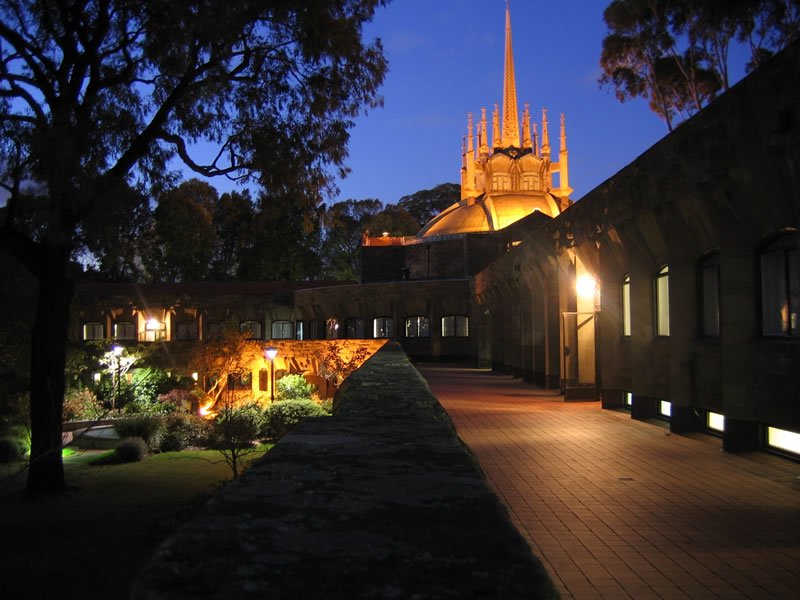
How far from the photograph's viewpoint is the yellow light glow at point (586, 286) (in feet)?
63.1

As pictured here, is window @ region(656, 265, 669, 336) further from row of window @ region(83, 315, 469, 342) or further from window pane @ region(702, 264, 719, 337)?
row of window @ region(83, 315, 469, 342)

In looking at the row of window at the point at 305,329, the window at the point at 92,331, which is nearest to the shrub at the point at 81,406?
the row of window at the point at 305,329

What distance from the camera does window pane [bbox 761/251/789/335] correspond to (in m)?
10.2

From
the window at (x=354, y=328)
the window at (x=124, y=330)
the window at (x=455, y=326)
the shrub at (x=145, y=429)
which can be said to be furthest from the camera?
the window at (x=124, y=330)

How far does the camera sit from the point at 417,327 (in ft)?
158

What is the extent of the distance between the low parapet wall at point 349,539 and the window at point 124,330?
5717 centimetres

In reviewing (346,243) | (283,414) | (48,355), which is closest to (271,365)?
(283,414)

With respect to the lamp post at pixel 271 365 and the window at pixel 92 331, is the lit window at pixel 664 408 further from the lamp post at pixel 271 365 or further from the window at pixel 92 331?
the window at pixel 92 331

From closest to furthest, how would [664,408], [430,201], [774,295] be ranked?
[774,295], [664,408], [430,201]

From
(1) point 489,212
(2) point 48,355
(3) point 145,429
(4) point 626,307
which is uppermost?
(1) point 489,212

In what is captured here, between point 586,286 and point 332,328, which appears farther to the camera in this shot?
point 332,328

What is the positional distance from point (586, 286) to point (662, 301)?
15.7 feet

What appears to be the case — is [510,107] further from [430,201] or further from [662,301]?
[662,301]

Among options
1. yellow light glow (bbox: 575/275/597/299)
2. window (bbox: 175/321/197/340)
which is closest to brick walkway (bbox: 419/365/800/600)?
yellow light glow (bbox: 575/275/597/299)
